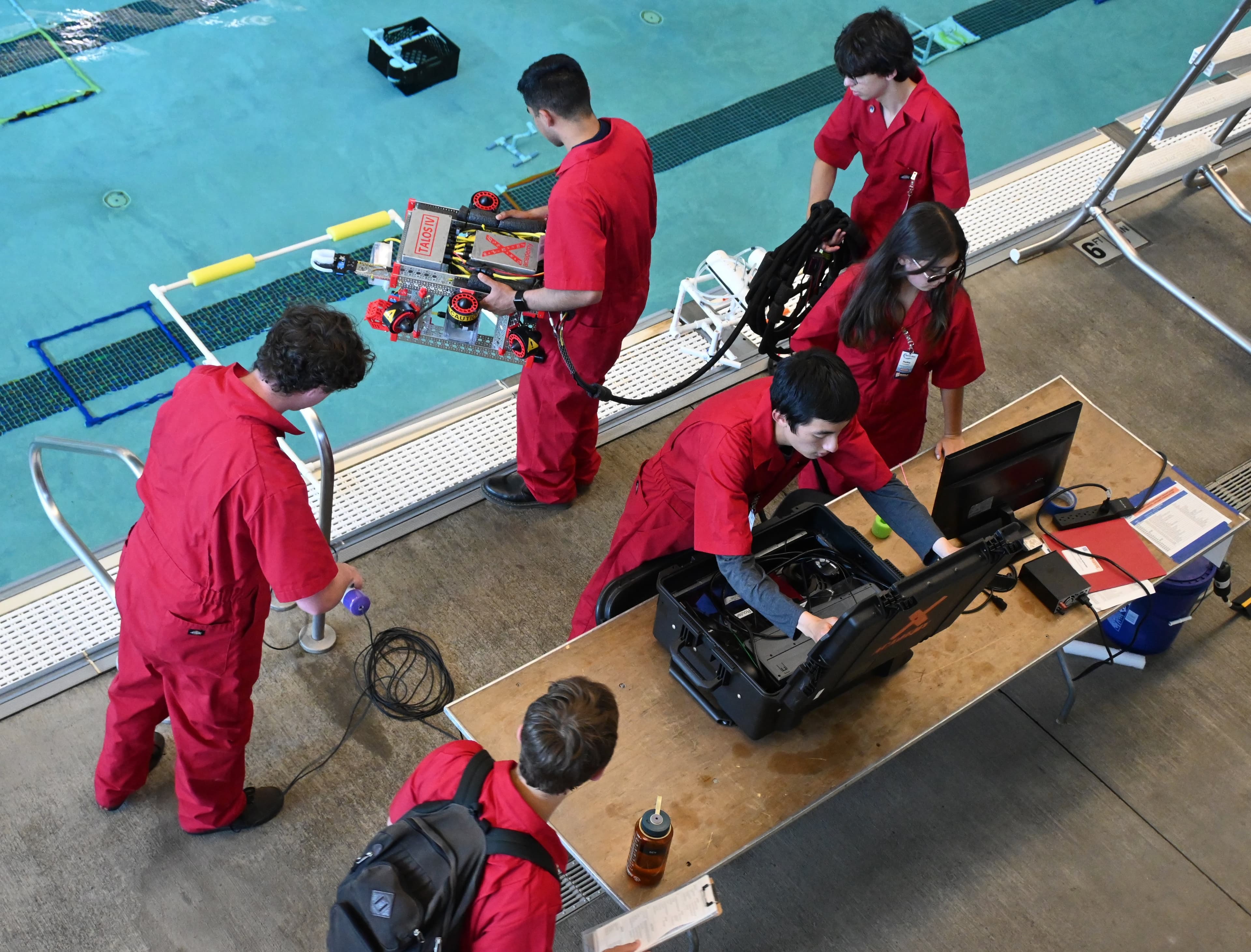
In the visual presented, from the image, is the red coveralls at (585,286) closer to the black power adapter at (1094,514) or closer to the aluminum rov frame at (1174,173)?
the black power adapter at (1094,514)

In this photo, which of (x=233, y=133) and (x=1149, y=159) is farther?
(x=233, y=133)

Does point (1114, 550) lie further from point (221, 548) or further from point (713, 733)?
point (221, 548)

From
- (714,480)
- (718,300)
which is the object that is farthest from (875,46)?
(714,480)

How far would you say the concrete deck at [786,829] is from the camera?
2.86m

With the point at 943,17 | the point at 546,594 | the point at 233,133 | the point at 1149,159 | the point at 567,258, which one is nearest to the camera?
the point at 567,258

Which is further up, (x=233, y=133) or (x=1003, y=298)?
(x=1003, y=298)

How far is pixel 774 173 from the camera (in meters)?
5.54

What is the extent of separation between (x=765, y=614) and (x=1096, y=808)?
1591mm

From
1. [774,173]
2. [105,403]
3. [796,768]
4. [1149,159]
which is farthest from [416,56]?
[796,768]

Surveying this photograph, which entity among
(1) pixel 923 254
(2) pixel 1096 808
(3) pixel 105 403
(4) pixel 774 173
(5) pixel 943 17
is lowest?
(3) pixel 105 403

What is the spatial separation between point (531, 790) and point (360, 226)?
7.74 feet

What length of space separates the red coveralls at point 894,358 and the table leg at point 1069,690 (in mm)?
911

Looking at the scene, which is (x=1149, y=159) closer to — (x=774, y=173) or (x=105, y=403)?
(x=774, y=173)

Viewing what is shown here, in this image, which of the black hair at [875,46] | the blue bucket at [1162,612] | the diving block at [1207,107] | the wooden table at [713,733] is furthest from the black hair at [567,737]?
the diving block at [1207,107]
